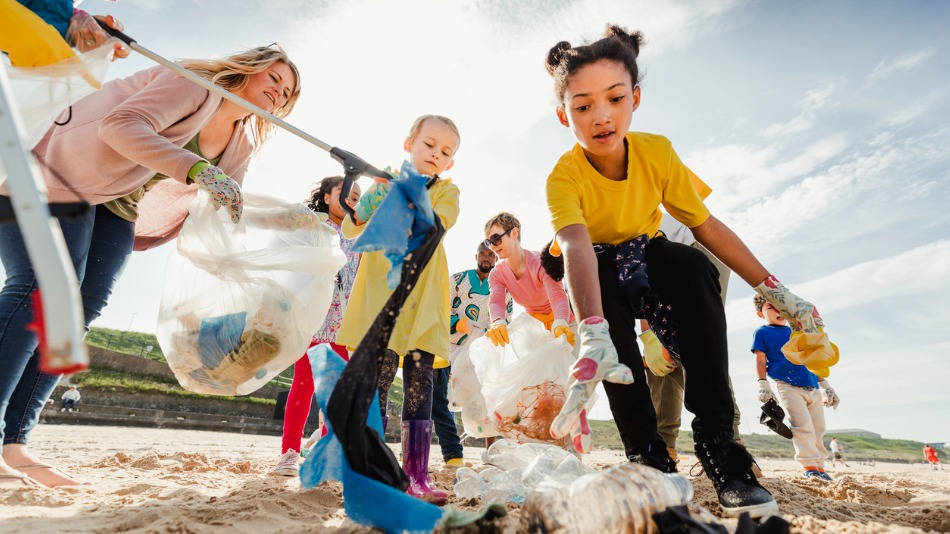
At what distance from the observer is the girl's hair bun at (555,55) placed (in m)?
2.44

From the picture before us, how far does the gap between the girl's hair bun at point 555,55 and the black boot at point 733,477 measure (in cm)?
179

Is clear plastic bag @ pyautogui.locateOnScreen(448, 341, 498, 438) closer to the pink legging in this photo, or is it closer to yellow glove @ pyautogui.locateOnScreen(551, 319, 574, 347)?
yellow glove @ pyautogui.locateOnScreen(551, 319, 574, 347)

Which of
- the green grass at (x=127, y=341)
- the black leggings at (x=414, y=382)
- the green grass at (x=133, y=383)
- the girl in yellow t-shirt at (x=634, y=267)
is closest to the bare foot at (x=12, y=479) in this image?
the black leggings at (x=414, y=382)

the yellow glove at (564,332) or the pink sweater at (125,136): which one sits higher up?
the pink sweater at (125,136)

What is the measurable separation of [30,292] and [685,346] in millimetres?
2631

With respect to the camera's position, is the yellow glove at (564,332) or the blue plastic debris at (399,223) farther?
the yellow glove at (564,332)

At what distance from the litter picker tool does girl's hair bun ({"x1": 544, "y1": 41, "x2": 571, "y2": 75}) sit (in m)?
1.19

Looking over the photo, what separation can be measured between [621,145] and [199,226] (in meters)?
2.00

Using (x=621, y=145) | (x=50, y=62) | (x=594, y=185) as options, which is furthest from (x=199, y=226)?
(x=621, y=145)

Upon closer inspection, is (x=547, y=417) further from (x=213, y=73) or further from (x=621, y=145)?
(x=213, y=73)

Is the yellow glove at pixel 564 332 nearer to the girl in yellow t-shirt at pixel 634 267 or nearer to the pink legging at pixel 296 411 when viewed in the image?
the girl in yellow t-shirt at pixel 634 267

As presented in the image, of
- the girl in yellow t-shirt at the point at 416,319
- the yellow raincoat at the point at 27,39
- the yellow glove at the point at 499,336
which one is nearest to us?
the yellow raincoat at the point at 27,39

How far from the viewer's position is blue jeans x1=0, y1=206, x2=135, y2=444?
1.97m

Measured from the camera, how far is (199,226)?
7.63 feet
